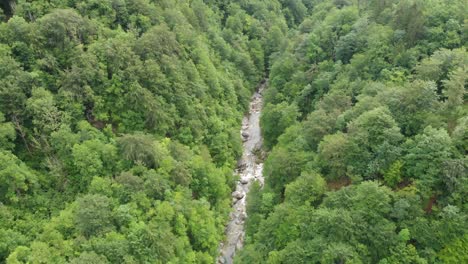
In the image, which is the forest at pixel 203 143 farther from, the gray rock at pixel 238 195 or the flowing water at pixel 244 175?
the gray rock at pixel 238 195

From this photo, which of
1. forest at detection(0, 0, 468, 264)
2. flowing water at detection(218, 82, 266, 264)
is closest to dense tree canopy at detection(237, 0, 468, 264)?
forest at detection(0, 0, 468, 264)

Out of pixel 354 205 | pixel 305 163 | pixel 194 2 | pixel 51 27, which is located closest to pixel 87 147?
pixel 51 27

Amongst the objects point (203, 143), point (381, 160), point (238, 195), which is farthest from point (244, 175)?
point (381, 160)

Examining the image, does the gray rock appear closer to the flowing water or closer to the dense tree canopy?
the flowing water

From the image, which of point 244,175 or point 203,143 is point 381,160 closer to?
point 244,175

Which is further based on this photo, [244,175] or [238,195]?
[244,175]
